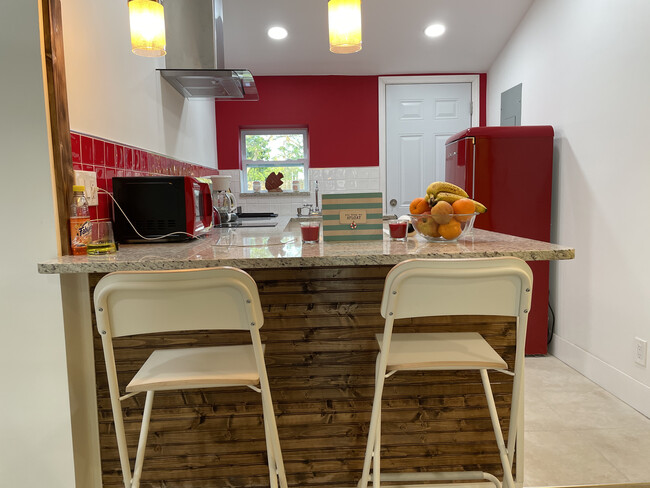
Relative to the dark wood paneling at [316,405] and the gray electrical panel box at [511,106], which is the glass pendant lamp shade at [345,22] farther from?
the gray electrical panel box at [511,106]

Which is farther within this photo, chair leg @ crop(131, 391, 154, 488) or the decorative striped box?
the decorative striped box

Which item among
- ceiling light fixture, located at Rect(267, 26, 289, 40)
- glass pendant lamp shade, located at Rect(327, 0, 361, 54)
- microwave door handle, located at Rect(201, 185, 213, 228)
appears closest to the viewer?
glass pendant lamp shade, located at Rect(327, 0, 361, 54)

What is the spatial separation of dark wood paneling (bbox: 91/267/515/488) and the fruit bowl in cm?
23

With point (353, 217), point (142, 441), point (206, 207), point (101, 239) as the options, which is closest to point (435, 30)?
point (206, 207)

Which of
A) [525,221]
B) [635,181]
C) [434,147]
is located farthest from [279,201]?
[635,181]

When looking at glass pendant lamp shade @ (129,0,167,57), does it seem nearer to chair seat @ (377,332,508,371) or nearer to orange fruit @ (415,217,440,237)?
orange fruit @ (415,217,440,237)

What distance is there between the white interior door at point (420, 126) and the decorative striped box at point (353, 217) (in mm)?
3028

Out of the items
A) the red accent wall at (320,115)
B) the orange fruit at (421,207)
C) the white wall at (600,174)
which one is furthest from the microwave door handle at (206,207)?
the red accent wall at (320,115)

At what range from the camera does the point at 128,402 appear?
5.27 ft

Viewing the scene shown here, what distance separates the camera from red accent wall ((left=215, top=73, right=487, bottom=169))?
4.54m

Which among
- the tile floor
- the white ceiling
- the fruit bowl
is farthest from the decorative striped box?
the white ceiling

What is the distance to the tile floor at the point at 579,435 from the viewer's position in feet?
6.17

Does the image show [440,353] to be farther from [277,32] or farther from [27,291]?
[277,32]

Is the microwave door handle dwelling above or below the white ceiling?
below
